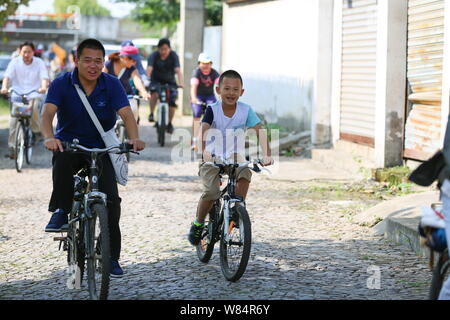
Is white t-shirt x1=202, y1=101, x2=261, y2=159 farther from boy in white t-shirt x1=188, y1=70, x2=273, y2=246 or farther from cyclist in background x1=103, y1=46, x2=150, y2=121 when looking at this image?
cyclist in background x1=103, y1=46, x2=150, y2=121

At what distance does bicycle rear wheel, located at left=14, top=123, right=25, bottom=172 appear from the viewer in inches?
542

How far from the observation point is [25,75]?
1465 centimetres

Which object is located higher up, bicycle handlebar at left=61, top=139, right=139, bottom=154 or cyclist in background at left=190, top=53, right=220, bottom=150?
cyclist in background at left=190, top=53, right=220, bottom=150

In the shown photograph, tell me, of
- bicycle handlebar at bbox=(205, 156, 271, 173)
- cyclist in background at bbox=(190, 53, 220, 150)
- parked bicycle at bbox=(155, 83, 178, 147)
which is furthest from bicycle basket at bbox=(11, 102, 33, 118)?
bicycle handlebar at bbox=(205, 156, 271, 173)

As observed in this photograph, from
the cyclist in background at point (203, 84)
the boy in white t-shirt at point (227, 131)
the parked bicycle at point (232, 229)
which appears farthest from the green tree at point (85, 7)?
the parked bicycle at point (232, 229)

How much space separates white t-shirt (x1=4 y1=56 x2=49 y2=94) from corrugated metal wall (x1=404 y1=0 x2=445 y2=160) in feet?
18.7

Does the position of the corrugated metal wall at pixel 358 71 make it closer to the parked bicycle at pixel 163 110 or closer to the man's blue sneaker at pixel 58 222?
the parked bicycle at pixel 163 110

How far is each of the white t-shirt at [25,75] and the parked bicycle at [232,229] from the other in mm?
8056

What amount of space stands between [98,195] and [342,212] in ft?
15.3

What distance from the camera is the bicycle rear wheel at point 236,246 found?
6648mm

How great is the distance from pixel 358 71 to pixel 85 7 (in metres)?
136
